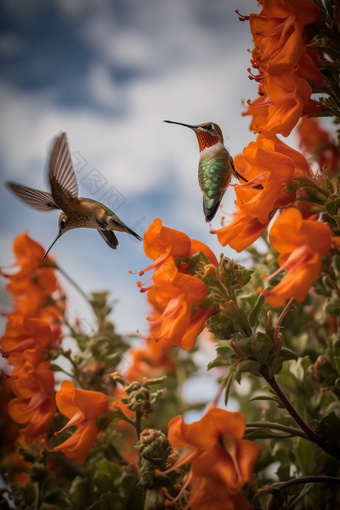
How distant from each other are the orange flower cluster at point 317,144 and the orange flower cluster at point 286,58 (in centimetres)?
83

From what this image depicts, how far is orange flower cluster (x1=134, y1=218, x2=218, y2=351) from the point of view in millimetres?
641

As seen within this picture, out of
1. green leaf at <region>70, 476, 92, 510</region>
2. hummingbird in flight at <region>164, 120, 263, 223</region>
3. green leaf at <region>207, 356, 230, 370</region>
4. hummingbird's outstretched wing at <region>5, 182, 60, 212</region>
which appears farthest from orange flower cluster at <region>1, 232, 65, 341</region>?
hummingbird in flight at <region>164, 120, 263, 223</region>

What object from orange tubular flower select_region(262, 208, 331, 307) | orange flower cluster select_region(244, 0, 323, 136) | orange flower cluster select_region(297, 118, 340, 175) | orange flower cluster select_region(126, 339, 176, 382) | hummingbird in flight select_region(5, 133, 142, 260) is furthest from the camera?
orange flower cluster select_region(126, 339, 176, 382)

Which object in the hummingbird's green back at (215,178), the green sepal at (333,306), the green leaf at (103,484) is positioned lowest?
the green leaf at (103,484)

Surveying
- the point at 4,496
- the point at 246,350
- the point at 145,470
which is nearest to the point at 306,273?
the point at 246,350

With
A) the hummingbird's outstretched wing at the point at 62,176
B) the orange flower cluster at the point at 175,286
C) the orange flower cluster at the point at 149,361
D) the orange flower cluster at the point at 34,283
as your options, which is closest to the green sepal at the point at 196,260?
the orange flower cluster at the point at 175,286

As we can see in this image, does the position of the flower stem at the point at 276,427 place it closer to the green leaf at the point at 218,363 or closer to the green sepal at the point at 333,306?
the green leaf at the point at 218,363

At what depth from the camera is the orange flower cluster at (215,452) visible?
60 centimetres

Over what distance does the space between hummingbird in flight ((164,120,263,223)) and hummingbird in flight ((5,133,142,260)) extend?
0.73ft

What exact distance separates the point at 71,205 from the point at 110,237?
118 millimetres

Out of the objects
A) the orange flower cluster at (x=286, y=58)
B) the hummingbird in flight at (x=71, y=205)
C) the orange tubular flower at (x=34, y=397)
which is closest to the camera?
the orange flower cluster at (x=286, y=58)

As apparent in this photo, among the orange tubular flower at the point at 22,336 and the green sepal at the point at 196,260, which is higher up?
the green sepal at the point at 196,260

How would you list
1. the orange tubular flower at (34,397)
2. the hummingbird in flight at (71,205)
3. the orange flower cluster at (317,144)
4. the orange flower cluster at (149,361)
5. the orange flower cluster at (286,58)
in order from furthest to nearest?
the orange flower cluster at (149,361) < the orange flower cluster at (317,144) < the orange tubular flower at (34,397) < the hummingbird in flight at (71,205) < the orange flower cluster at (286,58)

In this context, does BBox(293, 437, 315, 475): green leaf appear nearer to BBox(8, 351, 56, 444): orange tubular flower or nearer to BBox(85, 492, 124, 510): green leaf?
BBox(85, 492, 124, 510): green leaf
